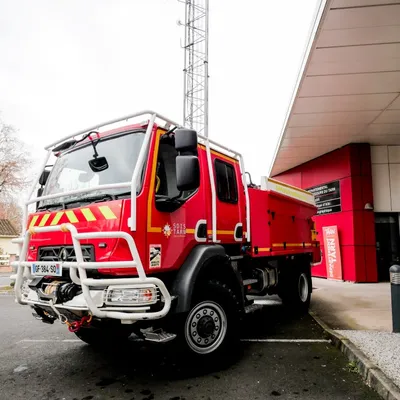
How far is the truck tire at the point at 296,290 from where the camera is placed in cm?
678

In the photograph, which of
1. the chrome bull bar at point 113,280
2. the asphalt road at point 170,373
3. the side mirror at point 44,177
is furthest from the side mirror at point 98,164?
the asphalt road at point 170,373

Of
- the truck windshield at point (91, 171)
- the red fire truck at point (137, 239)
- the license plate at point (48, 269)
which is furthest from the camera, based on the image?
the truck windshield at point (91, 171)

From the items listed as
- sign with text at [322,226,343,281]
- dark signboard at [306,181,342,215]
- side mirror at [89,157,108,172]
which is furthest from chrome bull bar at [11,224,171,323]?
dark signboard at [306,181,342,215]

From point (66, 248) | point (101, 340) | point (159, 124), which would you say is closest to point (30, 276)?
point (66, 248)

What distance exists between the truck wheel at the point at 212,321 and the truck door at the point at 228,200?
73 cm

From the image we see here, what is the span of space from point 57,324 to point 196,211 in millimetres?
4071

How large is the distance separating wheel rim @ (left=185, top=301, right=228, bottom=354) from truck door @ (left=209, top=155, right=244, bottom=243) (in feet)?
2.95

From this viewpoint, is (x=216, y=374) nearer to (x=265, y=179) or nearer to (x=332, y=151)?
(x=265, y=179)

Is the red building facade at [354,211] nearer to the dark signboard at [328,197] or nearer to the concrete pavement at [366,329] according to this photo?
the dark signboard at [328,197]

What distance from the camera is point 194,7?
21531mm

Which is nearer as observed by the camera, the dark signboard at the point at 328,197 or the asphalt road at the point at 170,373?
the asphalt road at the point at 170,373

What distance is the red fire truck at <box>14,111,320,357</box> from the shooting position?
10.3 feet

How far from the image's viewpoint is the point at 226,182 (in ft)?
15.7

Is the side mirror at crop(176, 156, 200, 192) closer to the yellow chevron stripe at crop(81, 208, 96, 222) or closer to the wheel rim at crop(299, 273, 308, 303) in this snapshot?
the yellow chevron stripe at crop(81, 208, 96, 222)
